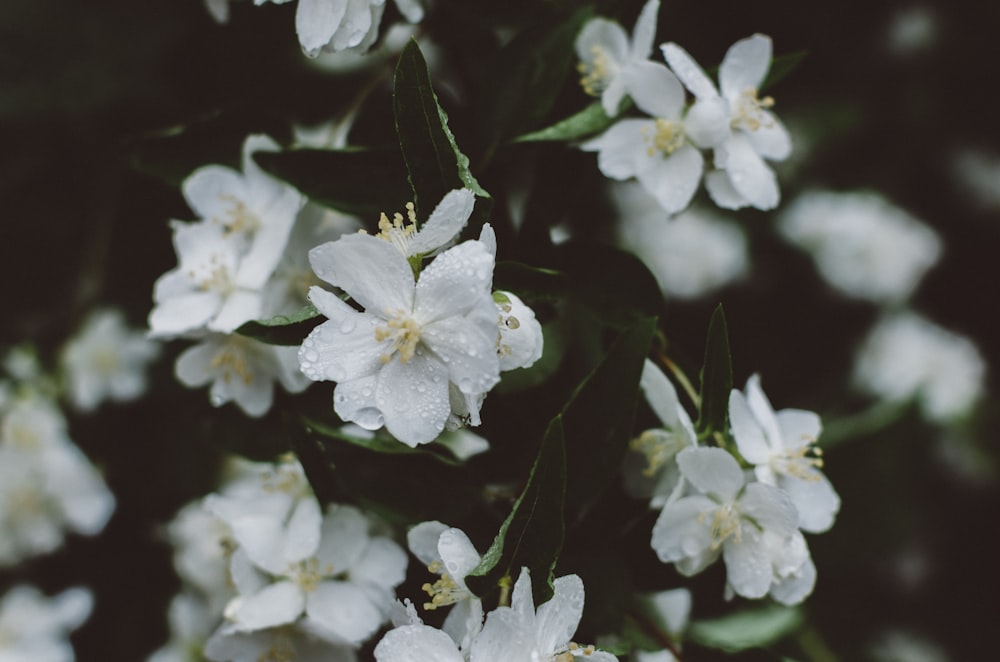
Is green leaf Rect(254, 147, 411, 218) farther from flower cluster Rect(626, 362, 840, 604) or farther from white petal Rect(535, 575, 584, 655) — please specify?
white petal Rect(535, 575, 584, 655)

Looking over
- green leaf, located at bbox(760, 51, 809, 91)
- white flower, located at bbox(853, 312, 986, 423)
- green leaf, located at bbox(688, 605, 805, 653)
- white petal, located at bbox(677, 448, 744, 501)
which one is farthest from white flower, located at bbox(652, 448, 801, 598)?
white flower, located at bbox(853, 312, 986, 423)

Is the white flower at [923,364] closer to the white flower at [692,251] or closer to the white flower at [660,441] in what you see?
the white flower at [692,251]

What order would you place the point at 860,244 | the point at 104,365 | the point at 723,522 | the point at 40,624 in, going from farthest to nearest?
the point at 860,244 → the point at 104,365 → the point at 40,624 → the point at 723,522

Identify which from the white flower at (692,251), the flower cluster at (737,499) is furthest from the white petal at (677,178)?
the white flower at (692,251)

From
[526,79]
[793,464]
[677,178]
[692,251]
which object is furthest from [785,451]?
[692,251]

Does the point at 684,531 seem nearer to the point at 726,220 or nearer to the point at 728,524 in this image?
the point at 728,524

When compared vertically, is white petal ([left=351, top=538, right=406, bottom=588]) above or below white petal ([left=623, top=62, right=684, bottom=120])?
below
